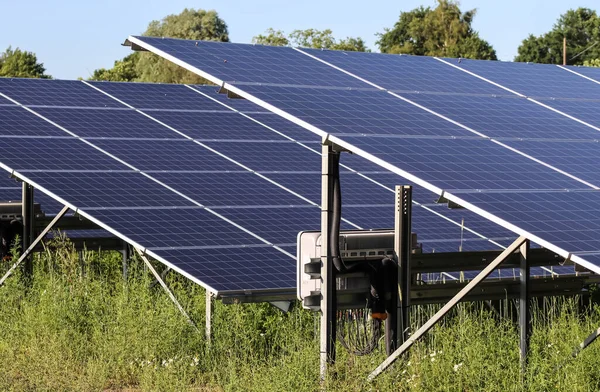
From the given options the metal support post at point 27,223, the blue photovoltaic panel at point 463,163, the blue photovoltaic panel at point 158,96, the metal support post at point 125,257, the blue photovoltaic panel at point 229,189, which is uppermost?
the blue photovoltaic panel at point 158,96

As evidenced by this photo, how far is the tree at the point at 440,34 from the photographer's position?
8144 cm

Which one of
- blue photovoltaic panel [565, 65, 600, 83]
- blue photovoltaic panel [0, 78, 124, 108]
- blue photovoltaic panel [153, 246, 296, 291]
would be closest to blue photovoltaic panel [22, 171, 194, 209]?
blue photovoltaic panel [153, 246, 296, 291]

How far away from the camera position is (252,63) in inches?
514

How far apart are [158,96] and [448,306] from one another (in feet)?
38.2

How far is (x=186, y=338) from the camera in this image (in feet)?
46.9

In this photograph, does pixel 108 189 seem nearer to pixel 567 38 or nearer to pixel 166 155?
pixel 166 155

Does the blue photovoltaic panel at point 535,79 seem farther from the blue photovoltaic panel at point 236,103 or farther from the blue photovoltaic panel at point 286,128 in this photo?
the blue photovoltaic panel at point 236,103

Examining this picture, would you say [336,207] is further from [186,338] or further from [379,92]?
[186,338]

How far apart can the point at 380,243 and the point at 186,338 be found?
3.60 metres

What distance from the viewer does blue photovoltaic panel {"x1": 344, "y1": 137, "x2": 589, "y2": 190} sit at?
10727mm

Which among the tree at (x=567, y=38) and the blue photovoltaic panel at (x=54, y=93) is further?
the tree at (x=567, y=38)

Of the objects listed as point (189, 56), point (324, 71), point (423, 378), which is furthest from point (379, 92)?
point (423, 378)

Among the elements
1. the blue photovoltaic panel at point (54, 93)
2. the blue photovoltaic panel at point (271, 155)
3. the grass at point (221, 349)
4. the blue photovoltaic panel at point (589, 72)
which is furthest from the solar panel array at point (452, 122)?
the blue photovoltaic panel at point (54, 93)

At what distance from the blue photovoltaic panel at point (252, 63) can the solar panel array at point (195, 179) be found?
2.23 metres
